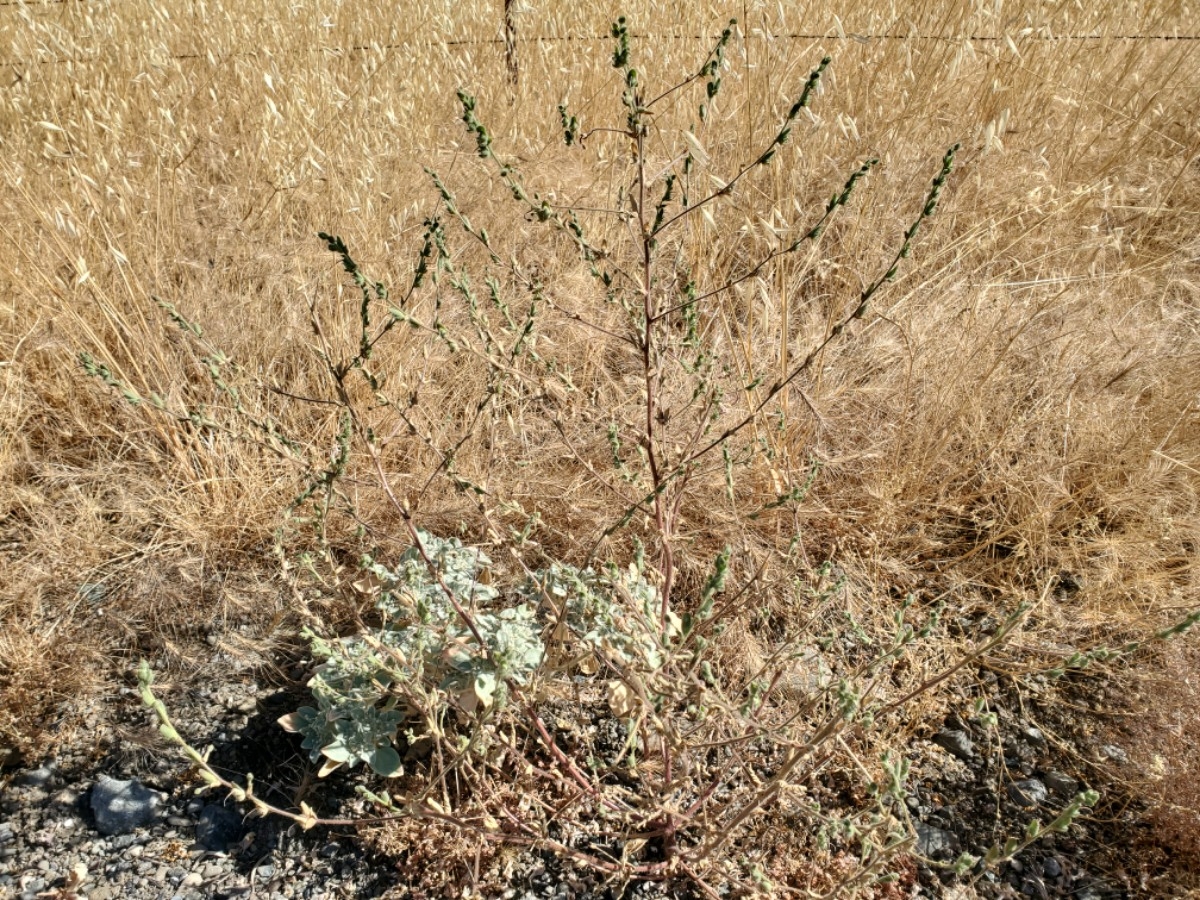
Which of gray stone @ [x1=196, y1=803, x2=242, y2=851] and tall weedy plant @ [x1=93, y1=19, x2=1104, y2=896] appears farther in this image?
gray stone @ [x1=196, y1=803, x2=242, y2=851]

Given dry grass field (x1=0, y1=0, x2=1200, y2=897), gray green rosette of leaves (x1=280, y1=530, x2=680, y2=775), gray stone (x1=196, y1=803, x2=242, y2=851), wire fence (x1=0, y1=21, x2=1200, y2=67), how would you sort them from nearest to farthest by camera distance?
gray green rosette of leaves (x1=280, y1=530, x2=680, y2=775) → gray stone (x1=196, y1=803, x2=242, y2=851) → dry grass field (x1=0, y1=0, x2=1200, y2=897) → wire fence (x1=0, y1=21, x2=1200, y2=67)

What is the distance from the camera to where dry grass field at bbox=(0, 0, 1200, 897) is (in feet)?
6.16

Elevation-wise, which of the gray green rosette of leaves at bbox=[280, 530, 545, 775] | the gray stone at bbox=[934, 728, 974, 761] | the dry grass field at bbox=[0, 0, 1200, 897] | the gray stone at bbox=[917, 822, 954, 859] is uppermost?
the dry grass field at bbox=[0, 0, 1200, 897]

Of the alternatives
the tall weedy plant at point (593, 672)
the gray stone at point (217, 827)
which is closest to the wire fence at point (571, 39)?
the tall weedy plant at point (593, 672)

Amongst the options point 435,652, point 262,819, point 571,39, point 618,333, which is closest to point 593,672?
point 435,652

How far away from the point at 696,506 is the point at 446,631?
0.80 m

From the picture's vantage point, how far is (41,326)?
Answer: 7.70 ft

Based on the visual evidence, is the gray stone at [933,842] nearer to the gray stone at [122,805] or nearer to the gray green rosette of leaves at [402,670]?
the gray green rosette of leaves at [402,670]

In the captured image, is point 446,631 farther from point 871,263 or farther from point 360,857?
point 871,263

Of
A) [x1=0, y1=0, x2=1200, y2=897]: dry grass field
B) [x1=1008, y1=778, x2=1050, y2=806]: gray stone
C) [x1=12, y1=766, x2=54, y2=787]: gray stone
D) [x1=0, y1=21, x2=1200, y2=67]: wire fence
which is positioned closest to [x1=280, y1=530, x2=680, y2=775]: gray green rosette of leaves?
[x1=0, y1=0, x2=1200, y2=897]: dry grass field

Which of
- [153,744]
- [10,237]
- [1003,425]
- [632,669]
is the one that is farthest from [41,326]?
[1003,425]

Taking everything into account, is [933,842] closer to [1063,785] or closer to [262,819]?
[1063,785]

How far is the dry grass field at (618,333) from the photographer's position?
188 cm

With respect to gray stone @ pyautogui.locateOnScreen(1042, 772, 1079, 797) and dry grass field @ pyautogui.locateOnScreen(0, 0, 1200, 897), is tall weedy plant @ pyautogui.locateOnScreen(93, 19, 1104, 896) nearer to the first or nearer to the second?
dry grass field @ pyautogui.locateOnScreen(0, 0, 1200, 897)
